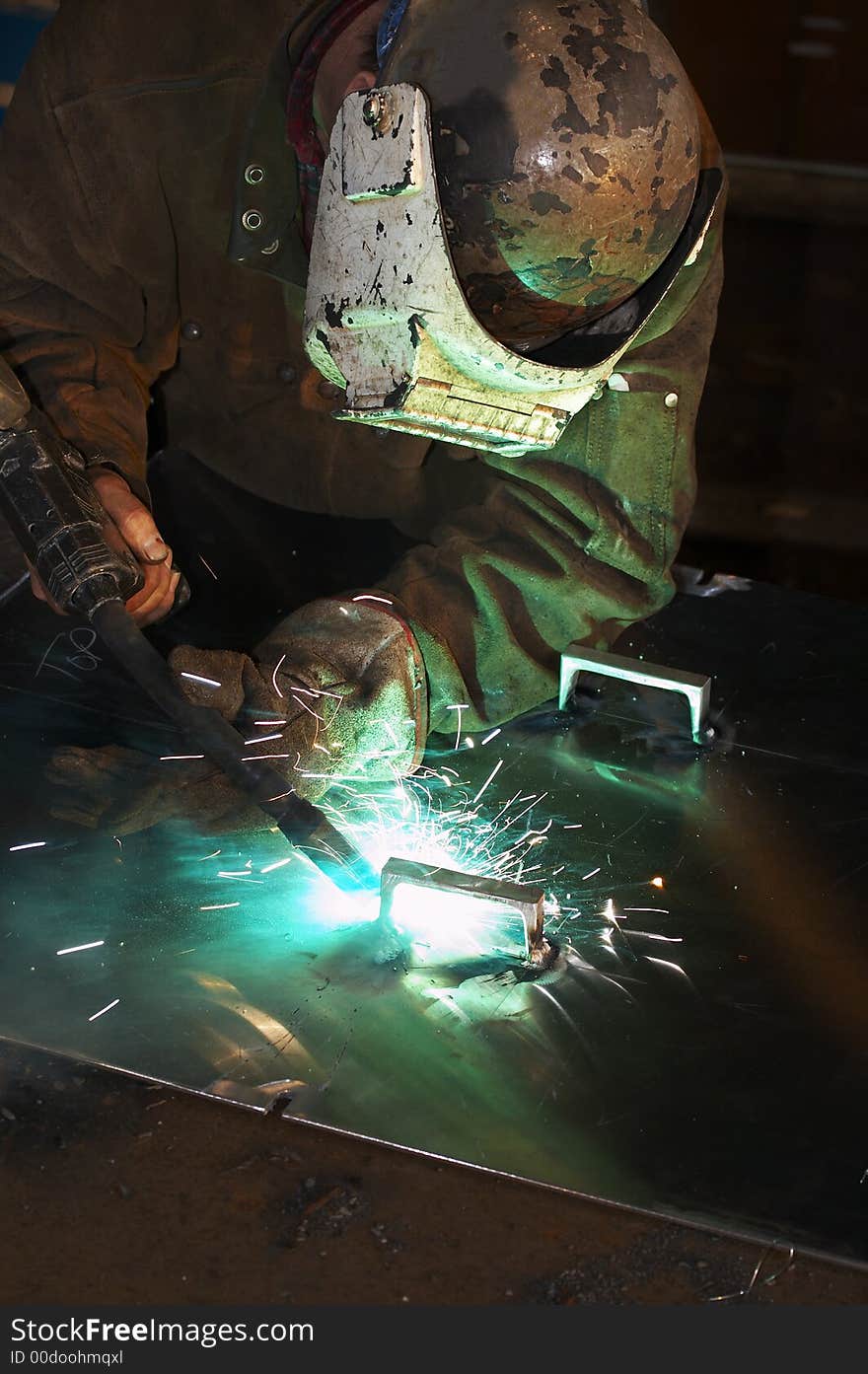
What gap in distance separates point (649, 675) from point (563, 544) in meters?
0.23

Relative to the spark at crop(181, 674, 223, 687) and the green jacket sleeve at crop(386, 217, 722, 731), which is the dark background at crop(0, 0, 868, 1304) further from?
the green jacket sleeve at crop(386, 217, 722, 731)

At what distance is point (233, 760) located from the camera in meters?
2.13

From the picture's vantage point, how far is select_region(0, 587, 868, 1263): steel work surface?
172 centimetres

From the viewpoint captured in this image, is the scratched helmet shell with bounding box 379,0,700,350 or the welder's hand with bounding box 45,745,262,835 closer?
the scratched helmet shell with bounding box 379,0,700,350

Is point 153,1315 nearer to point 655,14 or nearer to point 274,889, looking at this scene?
point 274,889

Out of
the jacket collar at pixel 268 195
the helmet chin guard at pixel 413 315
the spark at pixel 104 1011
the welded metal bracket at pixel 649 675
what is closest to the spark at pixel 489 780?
the welded metal bracket at pixel 649 675

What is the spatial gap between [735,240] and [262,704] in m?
3.93

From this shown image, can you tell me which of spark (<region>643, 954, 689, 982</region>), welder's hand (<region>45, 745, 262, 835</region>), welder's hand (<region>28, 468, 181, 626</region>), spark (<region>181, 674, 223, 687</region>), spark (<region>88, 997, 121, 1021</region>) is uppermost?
welder's hand (<region>28, 468, 181, 626</region>)

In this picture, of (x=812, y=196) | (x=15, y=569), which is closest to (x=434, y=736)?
(x=15, y=569)

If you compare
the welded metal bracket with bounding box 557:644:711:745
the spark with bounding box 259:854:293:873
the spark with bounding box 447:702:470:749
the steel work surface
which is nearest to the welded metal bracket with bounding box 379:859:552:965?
the steel work surface

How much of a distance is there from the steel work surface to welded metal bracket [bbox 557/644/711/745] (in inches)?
2.2

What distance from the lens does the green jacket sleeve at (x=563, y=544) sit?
2.42m

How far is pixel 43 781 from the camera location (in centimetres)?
227

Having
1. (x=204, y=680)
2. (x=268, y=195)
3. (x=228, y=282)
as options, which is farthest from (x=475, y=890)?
(x=228, y=282)
